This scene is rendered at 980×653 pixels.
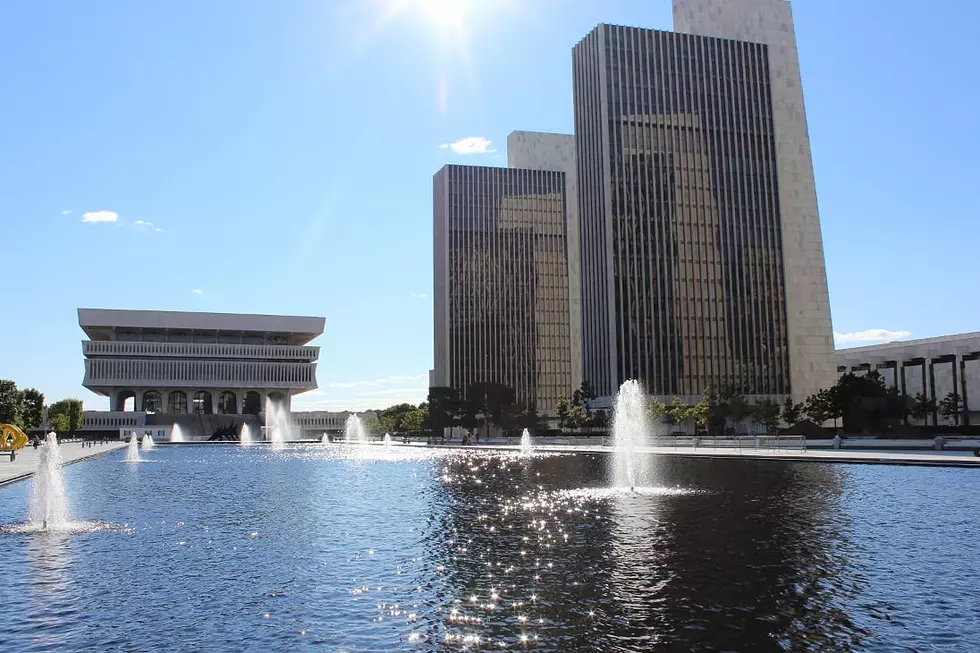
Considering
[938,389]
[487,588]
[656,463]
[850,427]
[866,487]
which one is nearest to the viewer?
[487,588]

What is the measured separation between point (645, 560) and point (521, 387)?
15061 cm

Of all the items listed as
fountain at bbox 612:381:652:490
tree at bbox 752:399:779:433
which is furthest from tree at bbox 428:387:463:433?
tree at bbox 752:399:779:433

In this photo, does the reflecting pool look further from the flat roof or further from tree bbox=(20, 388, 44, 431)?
the flat roof

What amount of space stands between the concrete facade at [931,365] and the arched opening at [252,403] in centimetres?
11740

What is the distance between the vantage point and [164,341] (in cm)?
16625

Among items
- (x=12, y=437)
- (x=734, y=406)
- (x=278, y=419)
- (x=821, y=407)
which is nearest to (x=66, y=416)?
(x=278, y=419)

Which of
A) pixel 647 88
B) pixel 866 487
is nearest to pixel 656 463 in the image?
pixel 866 487

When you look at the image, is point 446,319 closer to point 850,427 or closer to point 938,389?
point 938,389

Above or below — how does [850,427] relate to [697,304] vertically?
below

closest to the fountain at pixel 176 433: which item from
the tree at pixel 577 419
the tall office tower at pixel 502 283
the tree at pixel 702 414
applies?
the tall office tower at pixel 502 283

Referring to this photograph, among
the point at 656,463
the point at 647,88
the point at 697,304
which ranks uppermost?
the point at 647,88

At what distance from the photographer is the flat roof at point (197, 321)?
529 feet

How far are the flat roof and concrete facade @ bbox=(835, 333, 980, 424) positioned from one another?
366 ft

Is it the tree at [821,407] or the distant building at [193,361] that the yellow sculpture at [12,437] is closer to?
the tree at [821,407]
